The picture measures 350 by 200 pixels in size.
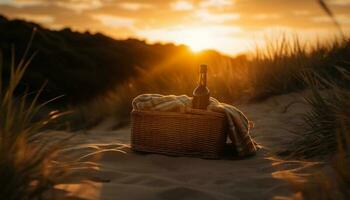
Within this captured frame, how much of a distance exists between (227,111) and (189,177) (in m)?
0.92

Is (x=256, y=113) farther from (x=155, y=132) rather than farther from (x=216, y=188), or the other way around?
(x=216, y=188)

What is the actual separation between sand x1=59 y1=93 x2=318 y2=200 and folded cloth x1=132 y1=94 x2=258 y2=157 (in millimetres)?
115

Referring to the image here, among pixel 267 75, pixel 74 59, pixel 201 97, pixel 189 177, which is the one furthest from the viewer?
pixel 74 59

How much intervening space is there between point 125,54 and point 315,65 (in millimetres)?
14131

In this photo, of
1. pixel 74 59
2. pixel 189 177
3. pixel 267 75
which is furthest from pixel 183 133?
pixel 74 59

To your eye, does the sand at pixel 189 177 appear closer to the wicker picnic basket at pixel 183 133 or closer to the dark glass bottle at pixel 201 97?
the wicker picnic basket at pixel 183 133

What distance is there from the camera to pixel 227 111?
425 cm

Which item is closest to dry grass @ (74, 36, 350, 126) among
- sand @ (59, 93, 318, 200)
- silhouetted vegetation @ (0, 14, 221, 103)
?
sand @ (59, 93, 318, 200)

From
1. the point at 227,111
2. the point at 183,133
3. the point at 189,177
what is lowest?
the point at 189,177

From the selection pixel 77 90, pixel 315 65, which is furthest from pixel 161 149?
pixel 77 90

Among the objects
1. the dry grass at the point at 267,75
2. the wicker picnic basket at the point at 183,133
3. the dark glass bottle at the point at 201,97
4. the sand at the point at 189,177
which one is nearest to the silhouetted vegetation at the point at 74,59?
the dry grass at the point at 267,75

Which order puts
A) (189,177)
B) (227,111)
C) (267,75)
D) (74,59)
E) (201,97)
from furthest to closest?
(74,59) < (267,75) < (201,97) < (227,111) < (189,177)

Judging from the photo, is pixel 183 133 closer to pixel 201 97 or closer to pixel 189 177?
pixel 201 97

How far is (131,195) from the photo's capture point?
2.80 meters
